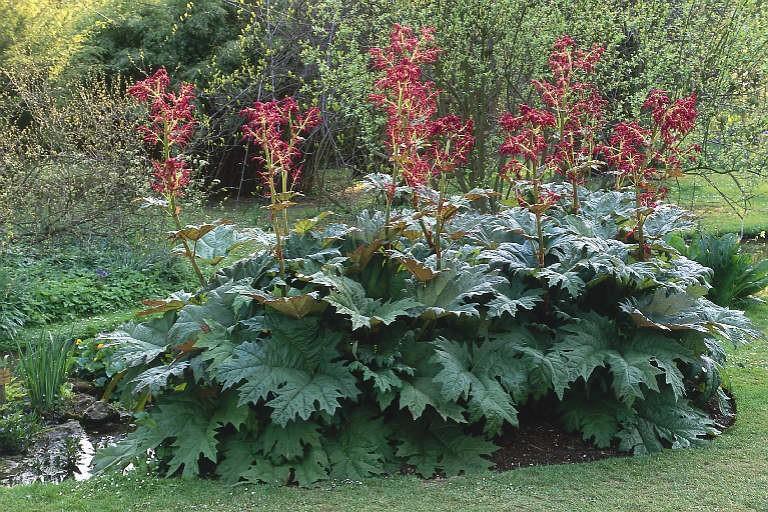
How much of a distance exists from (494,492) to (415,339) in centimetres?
91

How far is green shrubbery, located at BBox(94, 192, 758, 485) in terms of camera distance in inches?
171

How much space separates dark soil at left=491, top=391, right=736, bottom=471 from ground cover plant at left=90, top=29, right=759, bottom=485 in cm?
7

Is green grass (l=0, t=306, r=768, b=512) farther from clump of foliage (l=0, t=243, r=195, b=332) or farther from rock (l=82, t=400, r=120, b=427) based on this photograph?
clump of foliage (l=0, t=243, r=195, b=332)

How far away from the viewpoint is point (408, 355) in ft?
15.0

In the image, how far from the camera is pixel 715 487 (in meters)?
4.16

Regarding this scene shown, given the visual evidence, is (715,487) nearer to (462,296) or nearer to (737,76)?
(462,296)

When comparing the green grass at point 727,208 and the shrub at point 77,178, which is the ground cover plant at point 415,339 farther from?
the green grass at point 727,208

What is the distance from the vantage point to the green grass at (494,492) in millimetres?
4008

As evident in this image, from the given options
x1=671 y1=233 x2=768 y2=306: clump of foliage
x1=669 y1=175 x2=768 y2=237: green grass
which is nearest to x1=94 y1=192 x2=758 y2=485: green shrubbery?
x1=671 y1=233 x2=768 y2=306: clump of foliage

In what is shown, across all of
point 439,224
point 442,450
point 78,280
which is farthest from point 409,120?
point 78,280

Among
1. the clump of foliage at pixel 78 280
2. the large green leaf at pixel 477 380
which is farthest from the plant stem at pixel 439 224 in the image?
the clump of foliage at pixel 78 280

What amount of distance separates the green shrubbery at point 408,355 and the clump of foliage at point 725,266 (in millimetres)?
2262

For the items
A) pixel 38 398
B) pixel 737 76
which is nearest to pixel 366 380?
pixel 38 398

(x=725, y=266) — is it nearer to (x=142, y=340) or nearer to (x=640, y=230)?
(x=640, y=230)
